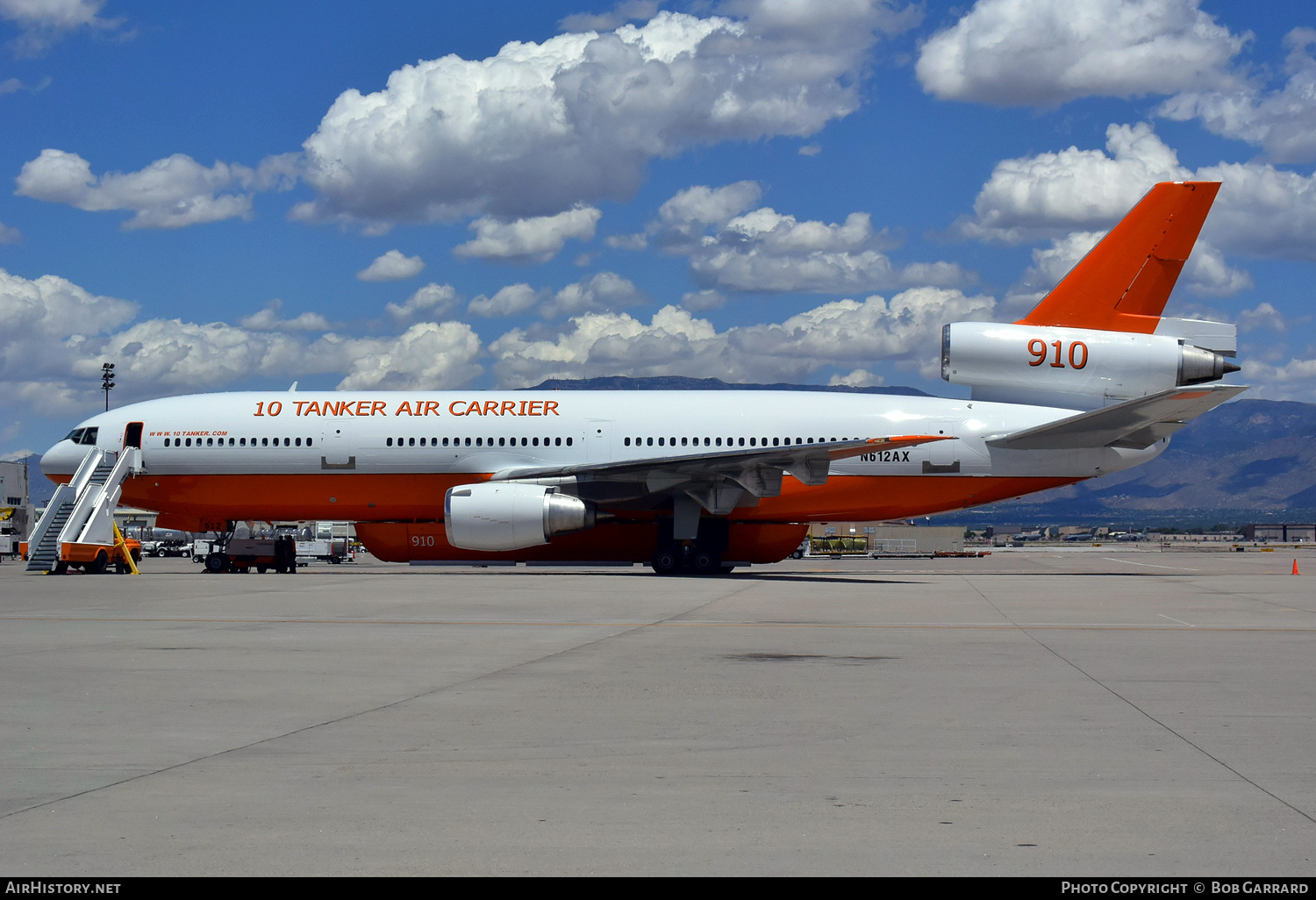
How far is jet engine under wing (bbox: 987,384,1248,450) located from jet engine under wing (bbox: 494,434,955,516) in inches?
87.6

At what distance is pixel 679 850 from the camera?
17.2 feet

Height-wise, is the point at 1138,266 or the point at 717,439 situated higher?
the point at 1138,266

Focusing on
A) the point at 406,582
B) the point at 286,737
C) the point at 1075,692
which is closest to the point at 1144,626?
the point at 1075,692

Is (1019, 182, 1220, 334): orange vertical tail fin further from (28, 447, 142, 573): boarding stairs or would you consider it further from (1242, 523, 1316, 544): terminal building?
(1242, 523, 1316, 544): terminal building

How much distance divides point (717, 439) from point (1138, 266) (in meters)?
11.1

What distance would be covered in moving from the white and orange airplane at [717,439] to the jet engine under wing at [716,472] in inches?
2.7

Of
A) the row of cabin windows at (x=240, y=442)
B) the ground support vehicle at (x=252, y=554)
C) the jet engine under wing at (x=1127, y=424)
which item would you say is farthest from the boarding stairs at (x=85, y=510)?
the jet engine under wing at (x=1127, y=424)

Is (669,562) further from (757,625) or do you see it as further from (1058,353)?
(757,625)

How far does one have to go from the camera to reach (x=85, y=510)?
3077 centimetres

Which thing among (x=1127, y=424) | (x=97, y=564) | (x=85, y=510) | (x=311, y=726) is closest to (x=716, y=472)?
(x=1127, y=424)

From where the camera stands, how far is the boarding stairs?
3025 cm

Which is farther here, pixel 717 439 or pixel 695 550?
pixel 717 439

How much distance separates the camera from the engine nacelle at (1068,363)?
29828 millimetres

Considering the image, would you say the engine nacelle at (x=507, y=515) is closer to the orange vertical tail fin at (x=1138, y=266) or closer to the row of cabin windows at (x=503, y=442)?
the row of cabin windows at (x=503, y=442)
